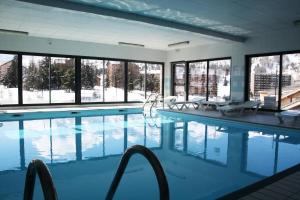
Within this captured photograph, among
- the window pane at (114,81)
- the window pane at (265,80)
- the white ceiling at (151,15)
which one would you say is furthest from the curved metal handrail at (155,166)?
the window pane at (114,81)

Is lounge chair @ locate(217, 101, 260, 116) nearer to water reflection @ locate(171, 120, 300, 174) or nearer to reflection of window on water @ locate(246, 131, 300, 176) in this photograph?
A: water reflection @ locate(171, 120, 300, 174)

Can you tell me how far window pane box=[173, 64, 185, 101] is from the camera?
12.9 meters

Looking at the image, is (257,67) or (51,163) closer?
(51,163)

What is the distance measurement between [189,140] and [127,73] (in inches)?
274

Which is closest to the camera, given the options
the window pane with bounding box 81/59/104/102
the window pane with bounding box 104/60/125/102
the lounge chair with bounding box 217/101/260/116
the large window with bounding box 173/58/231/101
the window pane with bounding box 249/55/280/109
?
the lounge chair with bounding box 217/101/260/116

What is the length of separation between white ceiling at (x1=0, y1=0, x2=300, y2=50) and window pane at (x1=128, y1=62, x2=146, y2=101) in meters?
2.72

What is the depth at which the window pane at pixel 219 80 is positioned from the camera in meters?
10.9

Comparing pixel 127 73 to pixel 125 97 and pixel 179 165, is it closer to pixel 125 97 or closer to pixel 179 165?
pixel 125 97

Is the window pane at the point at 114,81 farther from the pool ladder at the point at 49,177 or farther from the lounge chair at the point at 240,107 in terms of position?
the pool ladder at the point at 49,177

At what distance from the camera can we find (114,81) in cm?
1223

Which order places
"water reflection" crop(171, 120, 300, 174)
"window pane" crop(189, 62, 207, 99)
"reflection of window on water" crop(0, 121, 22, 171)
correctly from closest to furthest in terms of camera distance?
"reflection of window on water" crop(0, 121, 22, 171), "water reflection" crop(171, 120, 300, 174), "window pane" crop(189, 62, 207, 99)

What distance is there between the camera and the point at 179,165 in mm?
4320

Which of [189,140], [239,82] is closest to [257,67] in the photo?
[239,82]

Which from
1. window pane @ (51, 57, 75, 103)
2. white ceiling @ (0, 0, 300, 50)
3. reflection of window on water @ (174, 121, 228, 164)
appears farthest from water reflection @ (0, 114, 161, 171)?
white ceiling @ (0, 0, 300, 50)
